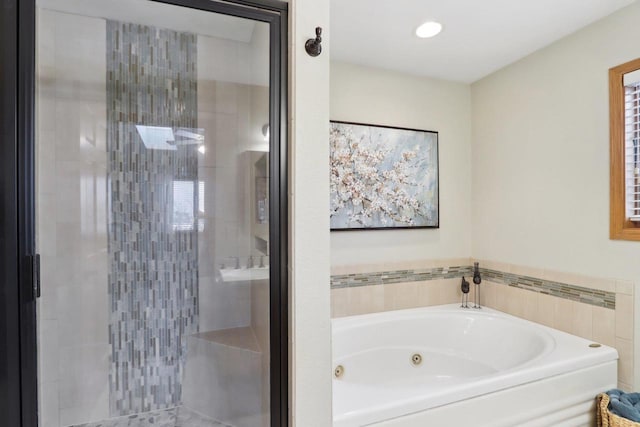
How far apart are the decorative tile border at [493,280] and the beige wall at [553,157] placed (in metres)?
0.12

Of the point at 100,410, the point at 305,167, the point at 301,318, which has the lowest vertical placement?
the point at 100,410

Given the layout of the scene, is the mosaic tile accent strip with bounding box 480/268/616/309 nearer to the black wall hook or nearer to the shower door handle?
the black wall hook

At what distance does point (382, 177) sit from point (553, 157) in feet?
3.75

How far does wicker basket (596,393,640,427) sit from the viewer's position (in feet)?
5.24

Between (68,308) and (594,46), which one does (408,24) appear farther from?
(68,308)

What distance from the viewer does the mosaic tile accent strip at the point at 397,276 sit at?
2.55 meters

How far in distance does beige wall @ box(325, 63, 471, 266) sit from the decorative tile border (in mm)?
117

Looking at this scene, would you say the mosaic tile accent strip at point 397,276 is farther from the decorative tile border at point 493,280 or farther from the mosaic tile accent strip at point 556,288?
the mosaic tile accent strip at point 556,288

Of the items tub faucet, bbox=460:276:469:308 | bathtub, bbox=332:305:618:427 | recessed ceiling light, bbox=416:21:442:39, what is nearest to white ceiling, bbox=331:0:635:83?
recessed ceiling light, bbox=416:21:442:39

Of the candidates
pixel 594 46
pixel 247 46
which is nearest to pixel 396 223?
pixel 594 46

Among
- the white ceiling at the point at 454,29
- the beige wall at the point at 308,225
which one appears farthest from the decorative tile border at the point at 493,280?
the white ceiling at the point at 454,29

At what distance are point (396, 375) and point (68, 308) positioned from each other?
6.95 ft

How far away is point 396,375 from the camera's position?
2471mm

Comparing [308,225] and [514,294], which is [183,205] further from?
[514,294]
